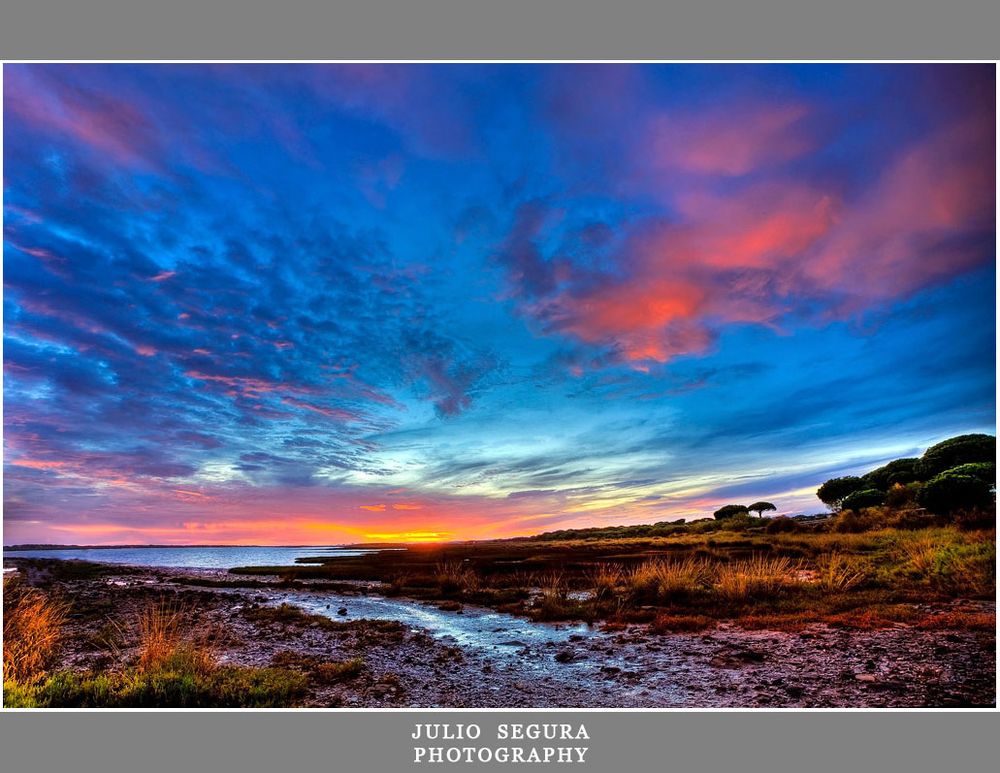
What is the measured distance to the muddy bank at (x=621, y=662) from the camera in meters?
8.39

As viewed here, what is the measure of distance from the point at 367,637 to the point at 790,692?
11123 mm

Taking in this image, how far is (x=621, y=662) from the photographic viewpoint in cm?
1093

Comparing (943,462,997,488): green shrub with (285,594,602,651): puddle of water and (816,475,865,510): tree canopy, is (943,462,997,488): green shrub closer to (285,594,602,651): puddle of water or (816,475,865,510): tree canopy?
(816,475,865,510): tree canopy

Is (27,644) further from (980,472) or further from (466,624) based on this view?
(980,472)

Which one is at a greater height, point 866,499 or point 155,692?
point 866,499

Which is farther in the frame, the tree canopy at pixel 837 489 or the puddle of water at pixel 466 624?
the tree canopy at pixel 837 489

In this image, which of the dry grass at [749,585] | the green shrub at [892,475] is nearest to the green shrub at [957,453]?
the green shrub at [892,475]

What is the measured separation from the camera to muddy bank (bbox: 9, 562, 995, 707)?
8.39m

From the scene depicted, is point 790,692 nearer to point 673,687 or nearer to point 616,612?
point 673,687

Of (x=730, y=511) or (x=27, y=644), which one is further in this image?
(x=730, y=511)

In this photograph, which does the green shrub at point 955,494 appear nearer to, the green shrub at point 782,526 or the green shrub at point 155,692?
the green shrub at point 782,526

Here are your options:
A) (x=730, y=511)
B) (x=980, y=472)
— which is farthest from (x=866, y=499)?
(x=730, y=511)

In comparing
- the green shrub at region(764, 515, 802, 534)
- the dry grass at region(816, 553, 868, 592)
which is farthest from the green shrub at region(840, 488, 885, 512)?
the dry grass at region(816, 553, 868, 592)

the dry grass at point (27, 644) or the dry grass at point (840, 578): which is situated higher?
the dry grass at point (27, 644)
